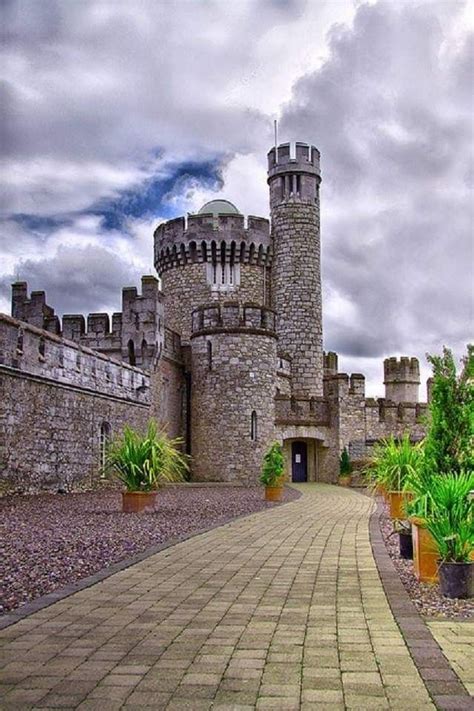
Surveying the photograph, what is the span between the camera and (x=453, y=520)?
273 inches

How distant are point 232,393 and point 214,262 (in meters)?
9.73

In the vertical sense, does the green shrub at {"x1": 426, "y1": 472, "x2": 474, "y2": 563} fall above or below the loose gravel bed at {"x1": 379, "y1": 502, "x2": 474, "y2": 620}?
above

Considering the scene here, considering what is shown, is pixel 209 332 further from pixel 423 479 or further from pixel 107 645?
pixel 107 645

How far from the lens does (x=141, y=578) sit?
7.44 metres

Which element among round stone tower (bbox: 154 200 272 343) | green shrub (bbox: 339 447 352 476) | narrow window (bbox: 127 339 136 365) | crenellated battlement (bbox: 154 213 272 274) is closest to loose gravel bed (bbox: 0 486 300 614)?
narrow window (bbox: 127 339 136 365)

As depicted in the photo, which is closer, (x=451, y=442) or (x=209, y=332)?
(x=451, y=442)

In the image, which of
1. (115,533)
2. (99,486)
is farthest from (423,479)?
(99,486)

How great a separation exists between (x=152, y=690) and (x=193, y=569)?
3986 mm

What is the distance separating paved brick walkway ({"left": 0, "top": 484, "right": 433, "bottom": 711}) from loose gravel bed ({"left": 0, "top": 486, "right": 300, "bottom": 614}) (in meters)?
0.57

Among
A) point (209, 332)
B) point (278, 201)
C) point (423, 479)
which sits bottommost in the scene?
point (423, 479)

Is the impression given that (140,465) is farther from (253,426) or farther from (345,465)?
(345,465)

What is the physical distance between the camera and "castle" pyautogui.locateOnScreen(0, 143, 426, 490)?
18312 millimetres

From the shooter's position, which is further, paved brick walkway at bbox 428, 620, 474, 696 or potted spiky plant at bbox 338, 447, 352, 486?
potted spiky plant at bbox 338, 447, 352, 486

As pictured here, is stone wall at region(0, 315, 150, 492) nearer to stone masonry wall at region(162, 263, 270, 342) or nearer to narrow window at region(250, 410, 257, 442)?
narrow window at region(250, 410, 257, 442)
